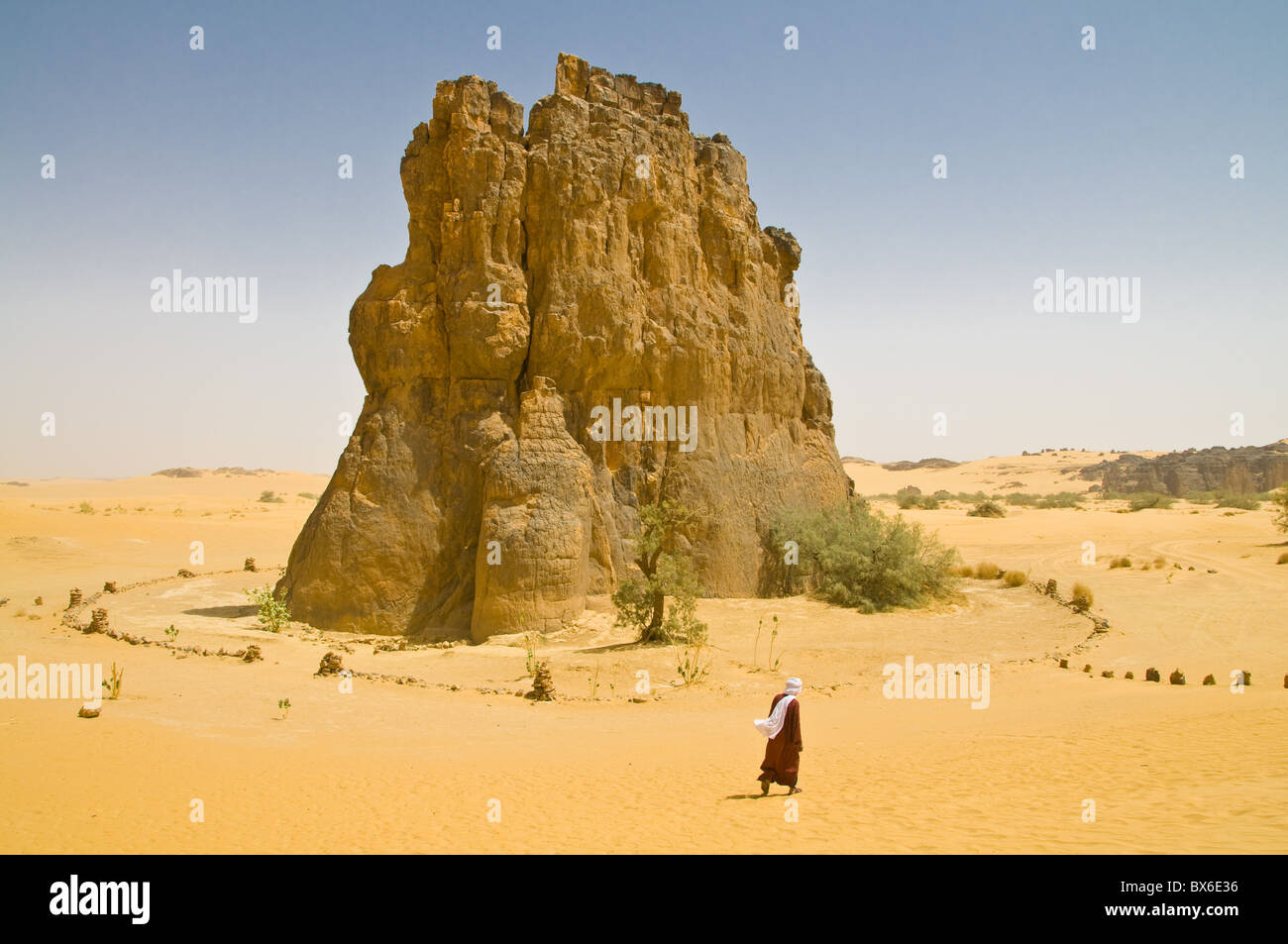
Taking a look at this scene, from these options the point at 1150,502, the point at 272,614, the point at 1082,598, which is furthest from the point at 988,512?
the point at 272,614

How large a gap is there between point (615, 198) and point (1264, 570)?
19.9m

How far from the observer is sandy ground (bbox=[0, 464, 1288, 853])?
21.6ft

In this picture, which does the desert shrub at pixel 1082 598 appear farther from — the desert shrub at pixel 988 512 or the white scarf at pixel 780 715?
the desert shrub at pixel 988 512

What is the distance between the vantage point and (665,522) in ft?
55.1

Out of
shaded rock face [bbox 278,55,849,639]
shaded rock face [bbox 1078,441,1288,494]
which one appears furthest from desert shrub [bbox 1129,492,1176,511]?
shaded rock face [bbox 278,55,849,639]

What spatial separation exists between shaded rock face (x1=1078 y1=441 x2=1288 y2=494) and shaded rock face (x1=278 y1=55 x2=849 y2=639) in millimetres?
45007

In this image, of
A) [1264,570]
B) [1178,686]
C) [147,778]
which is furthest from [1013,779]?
[1264,570]

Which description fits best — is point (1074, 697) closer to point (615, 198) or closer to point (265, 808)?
point (265, 808)

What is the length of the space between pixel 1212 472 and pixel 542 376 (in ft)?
178

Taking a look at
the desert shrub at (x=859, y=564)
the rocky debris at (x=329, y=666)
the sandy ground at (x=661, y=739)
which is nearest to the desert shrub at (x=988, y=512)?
the sandy ground at (x=661, y=739)

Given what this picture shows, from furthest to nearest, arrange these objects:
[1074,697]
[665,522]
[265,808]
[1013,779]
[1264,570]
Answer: [1264,570], [665,522], [1074,697], [1013,779], [265,808]

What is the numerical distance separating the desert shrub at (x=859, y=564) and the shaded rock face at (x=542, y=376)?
2.93 feet

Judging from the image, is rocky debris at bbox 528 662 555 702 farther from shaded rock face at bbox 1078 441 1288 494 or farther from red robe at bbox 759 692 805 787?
shaded rock face at bbox 1078 441 1288 494

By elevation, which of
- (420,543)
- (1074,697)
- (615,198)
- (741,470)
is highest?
(615,198)
